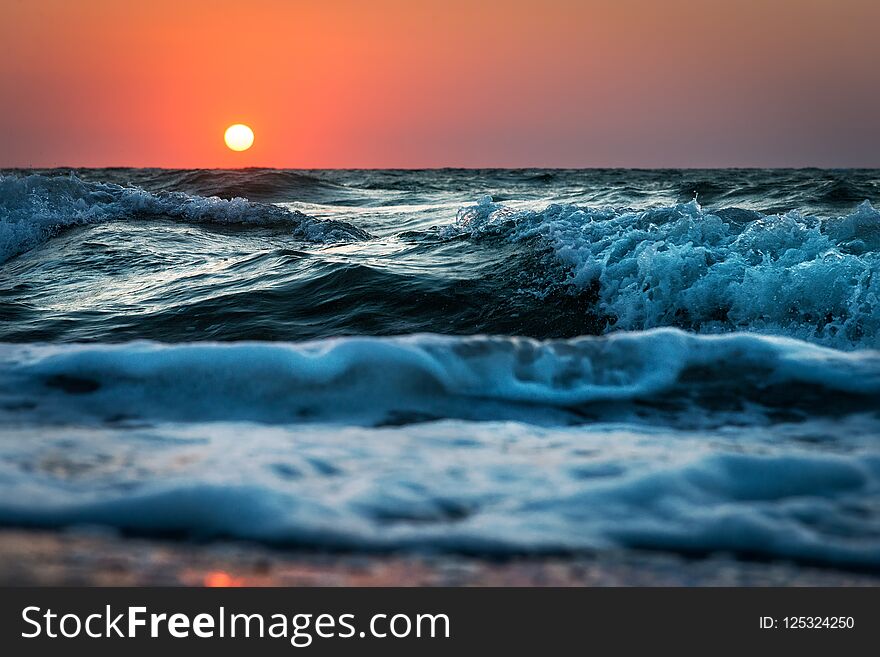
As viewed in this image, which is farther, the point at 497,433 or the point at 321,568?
the point at 497,433

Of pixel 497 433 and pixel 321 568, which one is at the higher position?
pixel 497 433

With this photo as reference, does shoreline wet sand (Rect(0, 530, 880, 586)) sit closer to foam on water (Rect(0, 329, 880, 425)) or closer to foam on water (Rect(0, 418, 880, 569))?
foam on water (Rect(0, 418, 880, 569))

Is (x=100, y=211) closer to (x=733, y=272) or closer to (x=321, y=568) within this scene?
(x=733, y=272)

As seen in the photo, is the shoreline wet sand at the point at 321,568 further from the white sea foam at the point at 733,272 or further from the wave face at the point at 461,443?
the white sea foam at the point at 733,272

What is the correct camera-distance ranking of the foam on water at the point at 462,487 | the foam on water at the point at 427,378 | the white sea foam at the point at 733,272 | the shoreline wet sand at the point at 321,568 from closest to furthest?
1. the shoreline wet sand at the point at 321,568
2. the foam on water at the point at 462,487
3. the foam on water at the point at 427,378
4. the white sea foam at the point at 733,272

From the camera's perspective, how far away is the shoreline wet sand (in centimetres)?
132

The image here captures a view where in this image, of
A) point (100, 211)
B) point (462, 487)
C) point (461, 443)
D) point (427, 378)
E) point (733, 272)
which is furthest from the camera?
point (100, 211)

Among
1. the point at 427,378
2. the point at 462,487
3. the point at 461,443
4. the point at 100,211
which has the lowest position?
the point at 462,487

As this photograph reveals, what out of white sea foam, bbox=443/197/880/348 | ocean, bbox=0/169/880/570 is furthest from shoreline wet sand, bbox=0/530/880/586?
white sea foam, bbox=443/197/880/348

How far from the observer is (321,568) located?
4.52 feet

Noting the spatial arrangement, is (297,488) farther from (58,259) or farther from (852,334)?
(58,259)

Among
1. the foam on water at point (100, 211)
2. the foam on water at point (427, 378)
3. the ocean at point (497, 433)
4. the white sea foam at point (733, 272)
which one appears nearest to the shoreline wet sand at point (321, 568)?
the ocean at point (497, 433)

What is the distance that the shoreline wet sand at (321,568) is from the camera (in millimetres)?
1324

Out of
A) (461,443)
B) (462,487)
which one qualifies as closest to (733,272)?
(461,443)
